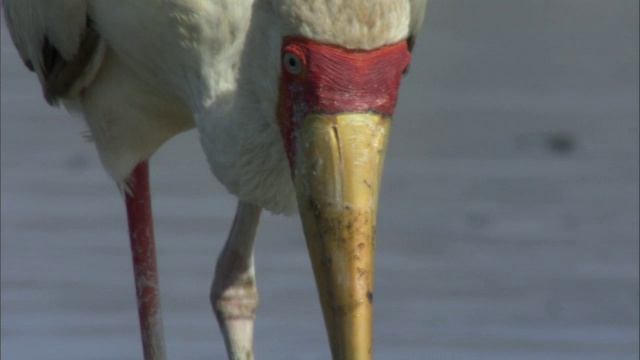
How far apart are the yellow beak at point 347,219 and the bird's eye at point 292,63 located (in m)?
0.15

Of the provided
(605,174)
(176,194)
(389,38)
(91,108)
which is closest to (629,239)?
(605,174)

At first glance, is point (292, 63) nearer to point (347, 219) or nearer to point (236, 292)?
point (347, 219)

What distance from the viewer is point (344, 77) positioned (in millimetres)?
5285

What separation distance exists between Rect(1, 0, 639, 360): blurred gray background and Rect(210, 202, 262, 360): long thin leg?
0.47 m

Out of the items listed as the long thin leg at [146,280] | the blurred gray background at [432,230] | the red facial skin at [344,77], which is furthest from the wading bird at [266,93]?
the blurred gray background at [432,230]

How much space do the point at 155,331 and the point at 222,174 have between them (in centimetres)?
148

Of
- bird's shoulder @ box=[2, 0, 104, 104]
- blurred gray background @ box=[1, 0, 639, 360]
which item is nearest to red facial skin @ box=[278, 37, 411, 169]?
bird's shoulder @ box=[2, 0, 104, 104]

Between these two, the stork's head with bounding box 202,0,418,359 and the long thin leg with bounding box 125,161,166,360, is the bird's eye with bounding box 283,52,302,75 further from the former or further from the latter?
the long thin leg with bounding box 125,161,166,360

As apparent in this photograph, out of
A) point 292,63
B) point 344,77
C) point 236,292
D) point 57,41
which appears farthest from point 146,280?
point 344,77

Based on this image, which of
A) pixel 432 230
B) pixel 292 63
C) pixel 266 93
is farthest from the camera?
pixel 432 230

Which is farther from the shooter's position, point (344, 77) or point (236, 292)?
point (236, 292)

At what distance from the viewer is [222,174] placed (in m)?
5.78

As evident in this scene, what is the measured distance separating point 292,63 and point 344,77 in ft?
0.54

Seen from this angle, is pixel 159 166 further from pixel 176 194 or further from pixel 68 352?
pixel 68 352
